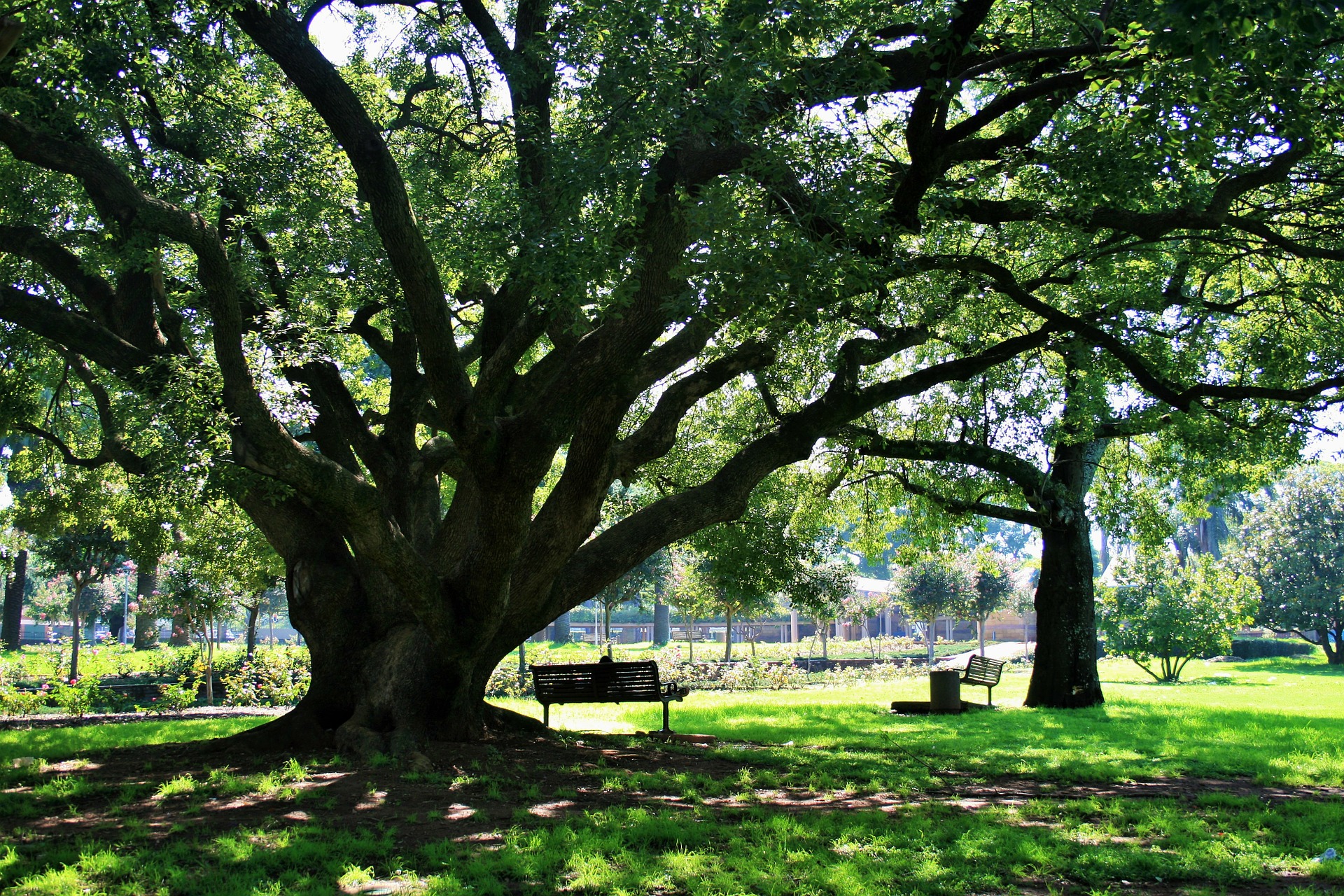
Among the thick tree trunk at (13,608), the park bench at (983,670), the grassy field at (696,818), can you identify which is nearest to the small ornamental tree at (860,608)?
the park bench at (983,670)

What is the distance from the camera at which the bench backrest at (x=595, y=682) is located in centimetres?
1170

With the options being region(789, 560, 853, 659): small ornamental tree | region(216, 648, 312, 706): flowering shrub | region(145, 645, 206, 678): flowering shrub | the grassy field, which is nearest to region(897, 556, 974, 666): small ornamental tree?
region(789, 560, 853, 659): small ornamental tree

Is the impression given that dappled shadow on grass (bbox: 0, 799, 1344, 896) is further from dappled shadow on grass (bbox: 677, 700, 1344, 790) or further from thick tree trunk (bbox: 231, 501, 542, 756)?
thick tree trunk (bbox: 231, 501, 542, 756)

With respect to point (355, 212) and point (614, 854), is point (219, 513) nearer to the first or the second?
point (355, 212)

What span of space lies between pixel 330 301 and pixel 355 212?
1.03 m

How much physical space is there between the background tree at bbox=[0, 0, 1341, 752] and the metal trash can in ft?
18.8

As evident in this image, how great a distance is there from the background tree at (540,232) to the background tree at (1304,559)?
28472mm

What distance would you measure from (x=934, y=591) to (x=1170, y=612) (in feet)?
31.7

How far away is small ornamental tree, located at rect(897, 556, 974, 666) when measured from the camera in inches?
1352

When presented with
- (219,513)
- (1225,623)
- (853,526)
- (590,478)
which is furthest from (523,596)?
(1225,623)

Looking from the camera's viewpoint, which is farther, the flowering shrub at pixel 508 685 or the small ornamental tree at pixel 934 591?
the small ornamental tree at pixel 934 591

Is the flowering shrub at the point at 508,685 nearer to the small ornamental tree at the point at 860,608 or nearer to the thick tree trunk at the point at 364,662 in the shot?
the small ornamental tree at the point at 860,608

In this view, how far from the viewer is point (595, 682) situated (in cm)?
1173

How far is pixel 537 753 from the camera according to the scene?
931 cm
